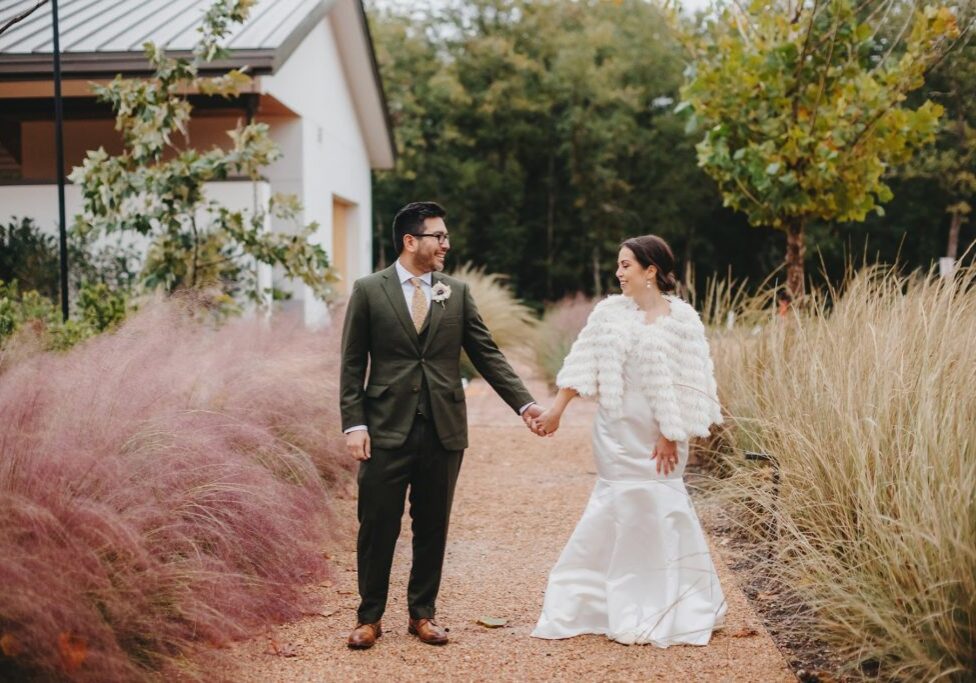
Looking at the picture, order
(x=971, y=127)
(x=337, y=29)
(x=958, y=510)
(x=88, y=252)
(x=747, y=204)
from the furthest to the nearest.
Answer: (x=971, y=127) → (x=337, y=29) → (x=88, y=252) → (x=747, y=204) → (x=958, y=510)

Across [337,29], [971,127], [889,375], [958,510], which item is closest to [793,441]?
[889,375]

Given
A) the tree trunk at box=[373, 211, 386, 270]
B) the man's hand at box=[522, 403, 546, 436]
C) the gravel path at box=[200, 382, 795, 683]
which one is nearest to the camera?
the gravel path at box=[200, 382, 795, 683]

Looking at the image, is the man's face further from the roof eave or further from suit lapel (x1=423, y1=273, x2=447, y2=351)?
the roof eave

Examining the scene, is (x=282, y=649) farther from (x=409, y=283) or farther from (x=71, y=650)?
(x=409, y=283)

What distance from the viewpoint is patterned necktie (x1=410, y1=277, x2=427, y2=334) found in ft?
15.2

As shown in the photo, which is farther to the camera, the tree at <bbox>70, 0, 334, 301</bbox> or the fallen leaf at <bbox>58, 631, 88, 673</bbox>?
the tree at <bbox>70, 0, 334, 301</bbox>

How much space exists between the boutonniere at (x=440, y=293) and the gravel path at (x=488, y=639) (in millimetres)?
1608

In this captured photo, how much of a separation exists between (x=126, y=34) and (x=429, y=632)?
33.9 ft

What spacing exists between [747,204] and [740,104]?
1.10 meters

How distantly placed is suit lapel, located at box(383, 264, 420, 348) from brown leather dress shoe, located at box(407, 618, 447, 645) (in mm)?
1308

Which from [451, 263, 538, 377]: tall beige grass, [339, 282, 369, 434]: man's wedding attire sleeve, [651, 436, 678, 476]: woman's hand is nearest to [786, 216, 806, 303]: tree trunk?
[651, 436, 678, 476]: woman's hand

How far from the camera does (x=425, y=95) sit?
91.9ft

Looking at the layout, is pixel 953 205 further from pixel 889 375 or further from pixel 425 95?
pixel 889 375

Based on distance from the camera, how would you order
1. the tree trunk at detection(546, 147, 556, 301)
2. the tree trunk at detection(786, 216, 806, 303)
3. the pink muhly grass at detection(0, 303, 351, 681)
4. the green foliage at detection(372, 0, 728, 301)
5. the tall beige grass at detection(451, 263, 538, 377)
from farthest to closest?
the tree trunk at detection(546, 147, 556, 301), the green foliage at detection(372, 0, 728, 301), the tall beige grass at detection(451, 263, 538, 377), the tree trunk at detection(786, 216, 806, 303), the pink muhly grass at detection(0, 303, 351, 681)
